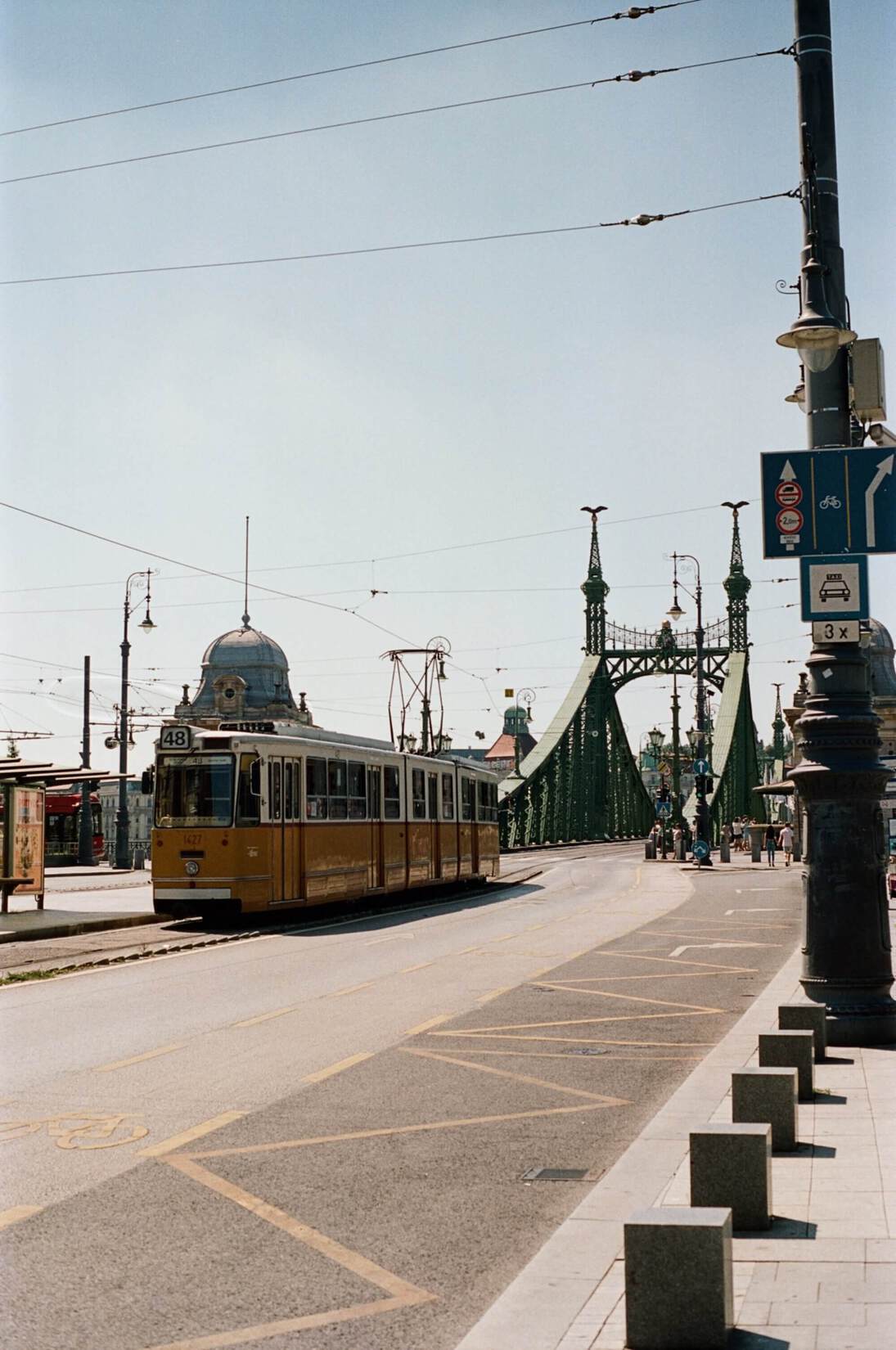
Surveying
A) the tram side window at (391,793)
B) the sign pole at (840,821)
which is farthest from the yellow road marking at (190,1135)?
the tram side window at (391,793)

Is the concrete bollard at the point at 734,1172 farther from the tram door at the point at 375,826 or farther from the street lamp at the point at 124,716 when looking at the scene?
the street lamp at the point at 124,716

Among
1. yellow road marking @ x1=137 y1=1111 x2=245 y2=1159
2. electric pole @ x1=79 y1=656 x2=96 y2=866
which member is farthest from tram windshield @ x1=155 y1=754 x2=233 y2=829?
electric pole @ x1=79 y1=656 x2=96 y2=866

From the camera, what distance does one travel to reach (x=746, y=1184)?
5.75 metres

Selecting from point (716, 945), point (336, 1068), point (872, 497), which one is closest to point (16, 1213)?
point (336, 1068)

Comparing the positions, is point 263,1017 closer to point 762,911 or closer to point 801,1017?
point 801,1017

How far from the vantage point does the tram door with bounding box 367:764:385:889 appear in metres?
27.0

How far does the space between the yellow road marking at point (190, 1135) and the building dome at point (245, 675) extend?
116524 mm

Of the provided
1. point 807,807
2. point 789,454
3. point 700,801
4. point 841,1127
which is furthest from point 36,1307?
point 700,801

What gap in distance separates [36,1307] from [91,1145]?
8.44 ft

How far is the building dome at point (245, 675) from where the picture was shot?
125625 mm

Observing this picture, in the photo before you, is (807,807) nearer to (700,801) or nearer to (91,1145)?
(91,1145)

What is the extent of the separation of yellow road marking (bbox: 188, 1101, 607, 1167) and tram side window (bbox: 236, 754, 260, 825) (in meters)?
14.2

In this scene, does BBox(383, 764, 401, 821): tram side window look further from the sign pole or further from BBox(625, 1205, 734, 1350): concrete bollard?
BBox(625, 1205, 734, 1350): concrete bollard

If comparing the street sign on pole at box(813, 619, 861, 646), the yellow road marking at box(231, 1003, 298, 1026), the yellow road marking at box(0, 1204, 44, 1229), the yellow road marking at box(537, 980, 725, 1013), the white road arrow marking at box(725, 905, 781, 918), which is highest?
the street sign on pole at box(813, 619, 861, 646)
